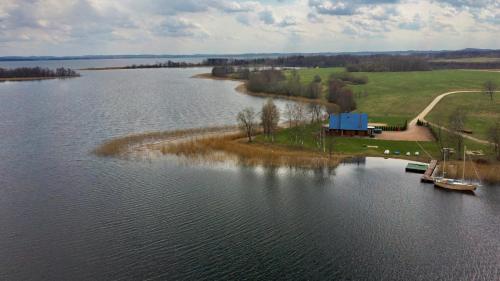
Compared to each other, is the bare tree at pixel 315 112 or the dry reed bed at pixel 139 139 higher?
the bare tree at pixel 315 112

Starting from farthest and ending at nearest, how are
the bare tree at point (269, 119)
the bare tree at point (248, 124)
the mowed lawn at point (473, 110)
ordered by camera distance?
the mowed lawn at point (473, 110)
the bare tree at point (269, 119)
the bare tree at point (248, 124)

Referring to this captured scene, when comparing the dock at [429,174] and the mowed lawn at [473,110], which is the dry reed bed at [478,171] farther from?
the mowed lawn at [473,110]

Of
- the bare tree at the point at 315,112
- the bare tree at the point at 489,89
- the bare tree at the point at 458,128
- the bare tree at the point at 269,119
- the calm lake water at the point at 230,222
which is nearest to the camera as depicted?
the calm lake water at the point at 230,222

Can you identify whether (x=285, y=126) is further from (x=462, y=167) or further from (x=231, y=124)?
(x=462, y=167)

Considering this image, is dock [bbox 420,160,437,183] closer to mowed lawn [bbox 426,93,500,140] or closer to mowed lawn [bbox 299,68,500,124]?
mowed lawn [bbox 426,93,500,140]

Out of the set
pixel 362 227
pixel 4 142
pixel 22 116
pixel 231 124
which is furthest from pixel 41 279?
pixel 22 116

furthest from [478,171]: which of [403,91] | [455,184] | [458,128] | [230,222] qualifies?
[403,91]

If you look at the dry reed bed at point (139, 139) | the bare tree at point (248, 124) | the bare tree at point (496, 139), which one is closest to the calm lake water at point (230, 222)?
the dry reed bed at point (139, 139)

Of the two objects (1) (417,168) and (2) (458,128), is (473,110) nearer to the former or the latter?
(2) (458,128)
